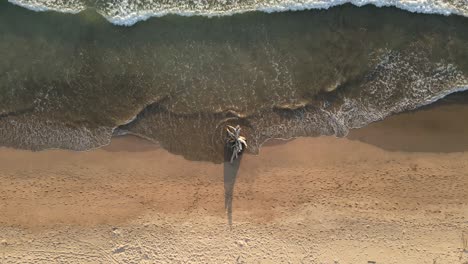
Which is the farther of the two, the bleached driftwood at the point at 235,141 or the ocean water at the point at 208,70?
the ocean water at the point at 208,70

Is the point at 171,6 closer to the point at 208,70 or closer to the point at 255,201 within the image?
the point at 208,70

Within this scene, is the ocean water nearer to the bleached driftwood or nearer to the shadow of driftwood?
the bleached driftwood

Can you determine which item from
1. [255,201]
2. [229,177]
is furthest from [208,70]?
[255,201]

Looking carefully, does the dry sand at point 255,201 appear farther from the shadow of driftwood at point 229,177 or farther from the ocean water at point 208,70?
the ocean water at point 208,70

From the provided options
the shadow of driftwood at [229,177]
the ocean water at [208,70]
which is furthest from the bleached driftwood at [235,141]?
the ocean water at [208,70]

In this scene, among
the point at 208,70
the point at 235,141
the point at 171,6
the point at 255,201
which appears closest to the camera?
the point at 235,141

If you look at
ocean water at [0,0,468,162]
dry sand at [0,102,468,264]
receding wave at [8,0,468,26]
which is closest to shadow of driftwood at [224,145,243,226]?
dry sand at [0,102,468,264]
